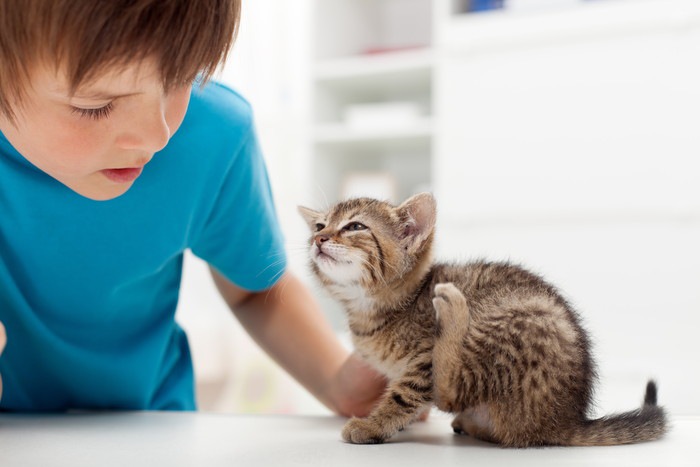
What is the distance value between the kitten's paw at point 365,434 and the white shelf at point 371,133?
182 centimetres

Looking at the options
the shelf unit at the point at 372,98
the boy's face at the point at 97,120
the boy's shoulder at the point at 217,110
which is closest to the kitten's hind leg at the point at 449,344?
the boy's face at the point at 97,120

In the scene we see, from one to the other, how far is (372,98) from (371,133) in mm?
397

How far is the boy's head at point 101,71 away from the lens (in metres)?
0.54

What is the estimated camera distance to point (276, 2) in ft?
8.64

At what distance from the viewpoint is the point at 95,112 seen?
24.1 inches

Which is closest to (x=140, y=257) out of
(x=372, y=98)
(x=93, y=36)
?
(x=93, y=36)

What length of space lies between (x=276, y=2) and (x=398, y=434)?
7.32 ft

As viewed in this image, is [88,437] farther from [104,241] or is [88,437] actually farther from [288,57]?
[288,57]

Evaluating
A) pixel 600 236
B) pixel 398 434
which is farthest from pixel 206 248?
pixel 600 236

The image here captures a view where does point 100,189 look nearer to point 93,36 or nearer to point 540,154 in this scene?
point 93,36

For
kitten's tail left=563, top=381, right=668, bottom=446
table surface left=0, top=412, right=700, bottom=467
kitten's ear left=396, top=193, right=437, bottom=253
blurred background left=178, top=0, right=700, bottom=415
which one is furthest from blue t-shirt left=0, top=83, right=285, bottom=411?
blurred background left=178, top=0, right=700, bottom=415

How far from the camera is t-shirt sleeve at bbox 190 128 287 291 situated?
3.25 ft

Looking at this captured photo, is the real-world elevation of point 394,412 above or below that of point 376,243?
below

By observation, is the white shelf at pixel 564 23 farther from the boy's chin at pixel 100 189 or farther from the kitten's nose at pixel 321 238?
the boy's chin at pixel 100 189
